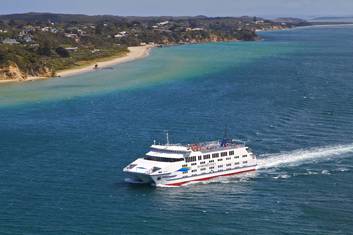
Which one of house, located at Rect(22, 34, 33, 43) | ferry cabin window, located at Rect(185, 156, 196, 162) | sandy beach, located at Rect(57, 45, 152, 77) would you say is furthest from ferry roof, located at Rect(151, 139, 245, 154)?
house, located at Rect(22, 34, 33, 43)

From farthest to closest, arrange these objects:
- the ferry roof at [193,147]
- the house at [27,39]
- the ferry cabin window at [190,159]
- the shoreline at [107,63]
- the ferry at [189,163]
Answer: the house at [27,39], the shoreline at [107,63], the ferry roof at [193,147], the ferry cabin window at [190,159], the ferry at [189,163]

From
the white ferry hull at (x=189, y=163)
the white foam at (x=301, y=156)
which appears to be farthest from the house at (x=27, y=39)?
the white ferry hull at (x=189, y=163)

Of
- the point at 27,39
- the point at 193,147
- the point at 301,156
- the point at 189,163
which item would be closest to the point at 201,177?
the point at 189,163

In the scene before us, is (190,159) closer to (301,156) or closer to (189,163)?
(189,163)

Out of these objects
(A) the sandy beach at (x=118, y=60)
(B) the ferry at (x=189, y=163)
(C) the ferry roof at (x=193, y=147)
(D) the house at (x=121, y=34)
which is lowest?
(A) the sandy beach at (x=118, y=60)

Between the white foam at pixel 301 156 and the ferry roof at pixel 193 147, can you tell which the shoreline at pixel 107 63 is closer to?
the ferry roof at pixel 193 147
